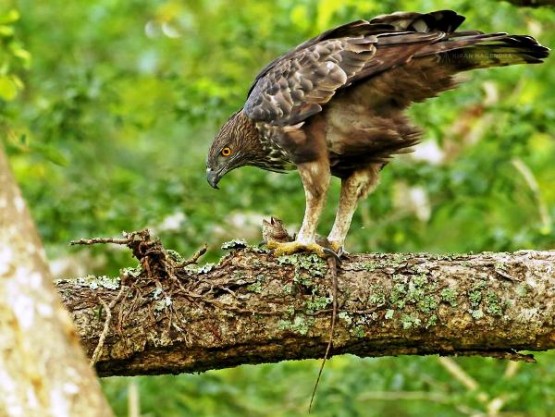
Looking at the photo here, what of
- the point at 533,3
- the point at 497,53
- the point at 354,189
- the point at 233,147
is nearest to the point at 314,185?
the point at 354,189

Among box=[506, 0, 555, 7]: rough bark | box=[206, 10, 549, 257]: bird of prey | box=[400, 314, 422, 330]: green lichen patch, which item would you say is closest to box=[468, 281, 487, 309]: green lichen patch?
box=[400, 314, 422, 330]: green lichen patch

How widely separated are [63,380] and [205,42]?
10.5 meters

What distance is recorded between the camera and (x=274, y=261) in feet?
16.2

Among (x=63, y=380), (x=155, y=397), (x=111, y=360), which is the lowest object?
(x=155, y=397)

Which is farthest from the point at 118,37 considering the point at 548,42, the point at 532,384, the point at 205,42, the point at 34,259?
the point at 34,259

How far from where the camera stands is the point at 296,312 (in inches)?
187

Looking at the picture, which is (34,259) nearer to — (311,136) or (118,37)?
(311,136)

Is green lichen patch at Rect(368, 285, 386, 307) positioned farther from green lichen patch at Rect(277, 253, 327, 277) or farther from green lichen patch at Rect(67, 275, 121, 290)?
green lichen patch at Rect(67, 275, 121, 290)

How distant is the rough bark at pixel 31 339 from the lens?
106 inches

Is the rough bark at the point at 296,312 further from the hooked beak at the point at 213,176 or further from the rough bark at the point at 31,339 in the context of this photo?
the rough bark at the point at 31,339

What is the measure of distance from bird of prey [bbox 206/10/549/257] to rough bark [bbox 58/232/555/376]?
2.53 ft

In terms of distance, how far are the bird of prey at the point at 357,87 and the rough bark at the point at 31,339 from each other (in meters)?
2.79

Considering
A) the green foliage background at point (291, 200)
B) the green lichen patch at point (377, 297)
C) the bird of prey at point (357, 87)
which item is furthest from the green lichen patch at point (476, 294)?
the green foliage background at point (291, 200)

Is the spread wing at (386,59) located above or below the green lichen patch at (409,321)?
above
